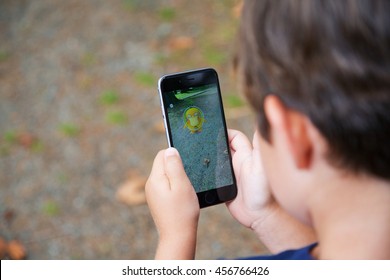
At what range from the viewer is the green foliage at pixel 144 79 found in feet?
10.5

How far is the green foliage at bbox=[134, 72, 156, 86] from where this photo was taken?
320 centimetres

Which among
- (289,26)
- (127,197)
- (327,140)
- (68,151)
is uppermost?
(289,26)

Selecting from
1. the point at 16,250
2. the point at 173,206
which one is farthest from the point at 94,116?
the point at 173,206

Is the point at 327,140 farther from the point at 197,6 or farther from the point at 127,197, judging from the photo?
the point at 197,6

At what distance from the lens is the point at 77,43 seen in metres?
3.46

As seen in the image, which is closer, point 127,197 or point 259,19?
point 259,19

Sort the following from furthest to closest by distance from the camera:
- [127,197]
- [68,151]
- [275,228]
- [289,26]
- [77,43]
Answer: [77,43] < [68,151] < [127,197] < [275,228] < [289,26]

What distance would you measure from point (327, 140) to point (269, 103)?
0.12 m

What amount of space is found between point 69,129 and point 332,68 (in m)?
2.30

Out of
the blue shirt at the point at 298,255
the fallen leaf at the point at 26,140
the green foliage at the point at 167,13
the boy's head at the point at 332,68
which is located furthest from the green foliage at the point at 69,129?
the boy's head at the point at 332,68

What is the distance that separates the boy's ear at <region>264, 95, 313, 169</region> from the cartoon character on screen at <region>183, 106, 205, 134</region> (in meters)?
0.48
